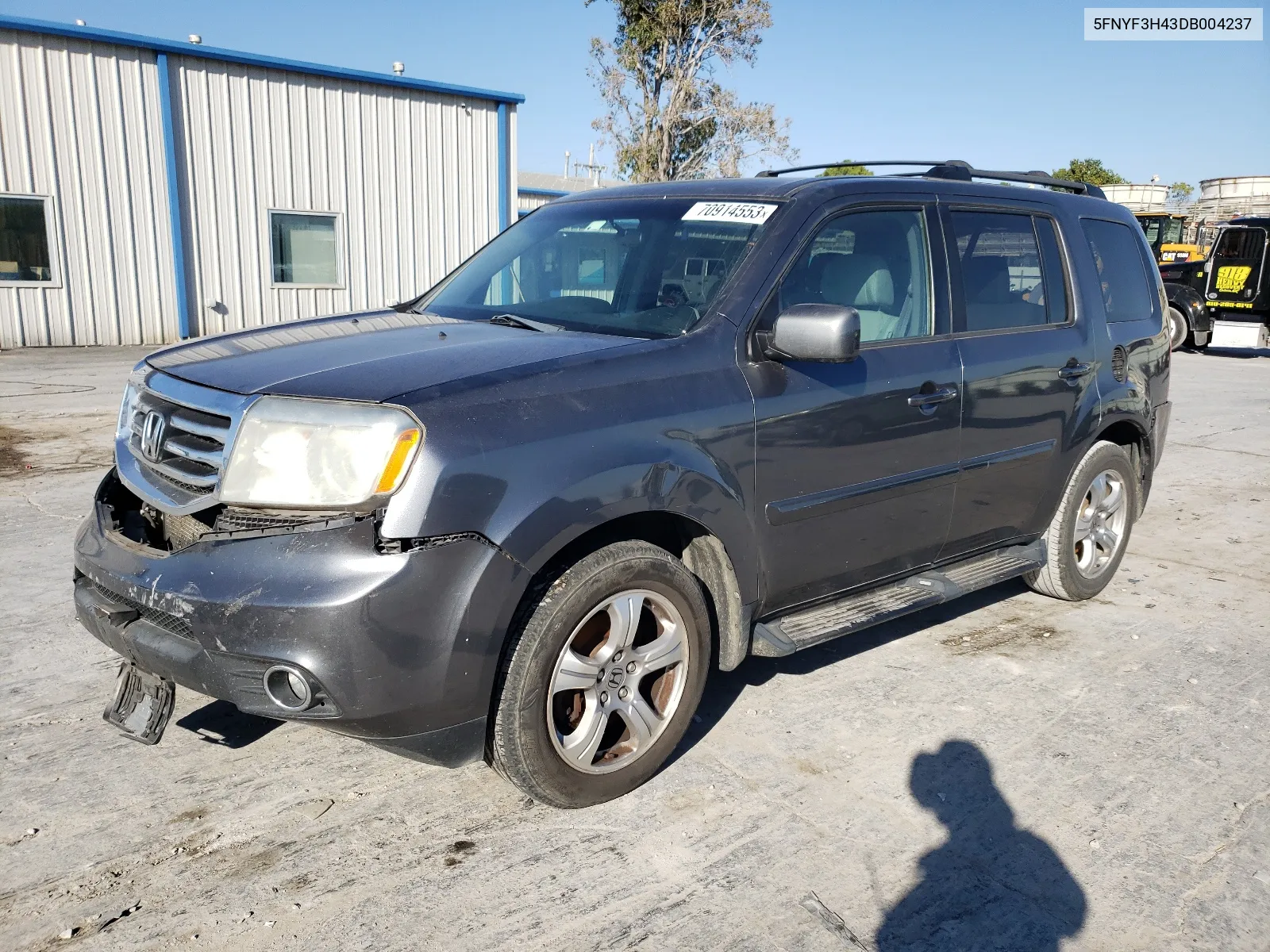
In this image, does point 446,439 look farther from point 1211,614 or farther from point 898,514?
point 1211,614

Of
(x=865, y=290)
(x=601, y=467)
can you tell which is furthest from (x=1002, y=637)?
(x=601, y=467)

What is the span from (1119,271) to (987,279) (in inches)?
51.6

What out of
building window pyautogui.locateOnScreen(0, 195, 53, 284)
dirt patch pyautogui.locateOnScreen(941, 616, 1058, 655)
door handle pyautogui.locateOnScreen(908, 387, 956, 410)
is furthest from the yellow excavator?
door handle pyautogui.locateOnScreen(908, 387, 956, 410)

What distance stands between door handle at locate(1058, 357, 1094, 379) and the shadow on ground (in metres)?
3.58

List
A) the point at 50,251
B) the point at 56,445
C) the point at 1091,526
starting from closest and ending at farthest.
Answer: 1. the point at 1091,526
2. the point at 56,445
3. the point at 50,251

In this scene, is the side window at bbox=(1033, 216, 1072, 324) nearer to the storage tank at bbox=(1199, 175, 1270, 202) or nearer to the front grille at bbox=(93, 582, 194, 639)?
the front grille at bbox=(93, 582, 194, 639)

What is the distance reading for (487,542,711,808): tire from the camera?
9.34ft

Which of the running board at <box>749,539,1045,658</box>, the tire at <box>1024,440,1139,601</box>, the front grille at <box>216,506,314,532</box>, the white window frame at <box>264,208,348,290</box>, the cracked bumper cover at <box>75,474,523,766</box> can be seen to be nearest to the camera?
the cracked bumper cover at <box>75,474,523,766</box>

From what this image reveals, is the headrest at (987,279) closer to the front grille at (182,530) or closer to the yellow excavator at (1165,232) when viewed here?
the front grille at (182,530)

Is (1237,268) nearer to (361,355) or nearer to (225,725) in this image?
(361,355)

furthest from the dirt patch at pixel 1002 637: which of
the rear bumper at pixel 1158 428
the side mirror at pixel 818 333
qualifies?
the side mirror at pixel 818 333

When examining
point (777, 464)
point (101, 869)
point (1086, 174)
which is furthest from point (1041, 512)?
point (1086, 174)

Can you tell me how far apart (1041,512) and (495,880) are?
10.4 ft

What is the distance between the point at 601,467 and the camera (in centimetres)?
289
